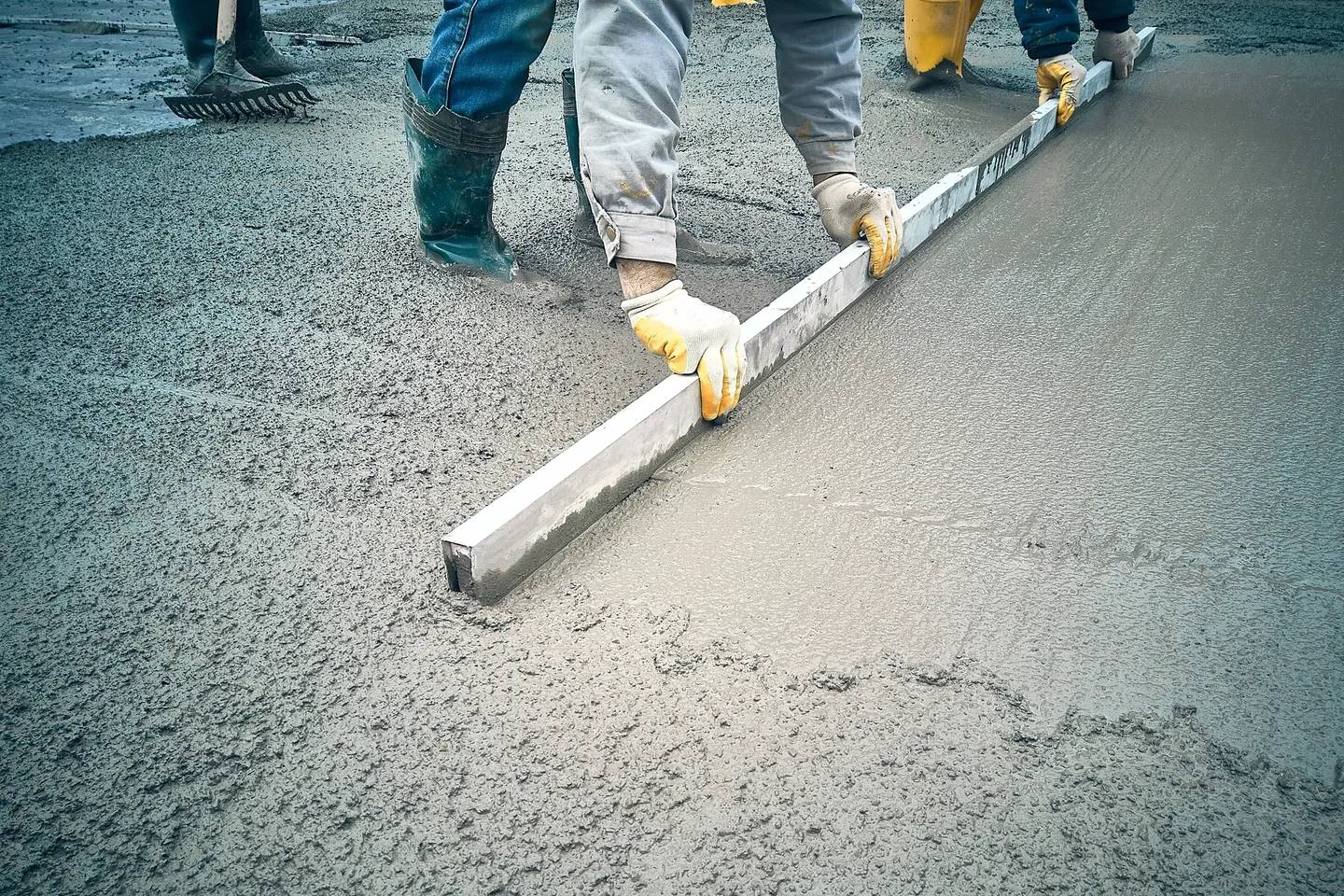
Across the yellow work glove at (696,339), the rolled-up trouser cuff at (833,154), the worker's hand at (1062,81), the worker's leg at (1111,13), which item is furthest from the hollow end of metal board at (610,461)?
the worker's leg at (1111,13)

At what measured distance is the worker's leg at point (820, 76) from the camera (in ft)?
6.62

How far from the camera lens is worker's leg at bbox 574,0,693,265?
155 cm

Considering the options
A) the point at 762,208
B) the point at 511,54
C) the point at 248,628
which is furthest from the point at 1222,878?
the point at 762,208

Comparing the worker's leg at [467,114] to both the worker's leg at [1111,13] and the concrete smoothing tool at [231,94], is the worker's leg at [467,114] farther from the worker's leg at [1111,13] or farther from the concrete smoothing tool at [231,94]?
the worker's leg at [1111,13]

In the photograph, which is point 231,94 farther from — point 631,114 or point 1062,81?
point 1062,81

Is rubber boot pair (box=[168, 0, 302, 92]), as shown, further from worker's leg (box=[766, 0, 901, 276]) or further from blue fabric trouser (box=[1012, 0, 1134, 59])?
blue fabric trouser (box=[1012, 0, 1134, 59])

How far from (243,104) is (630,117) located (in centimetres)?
253

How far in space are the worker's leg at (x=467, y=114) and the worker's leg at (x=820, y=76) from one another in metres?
0.53

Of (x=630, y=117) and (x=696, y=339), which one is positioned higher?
(x=630, y=117)

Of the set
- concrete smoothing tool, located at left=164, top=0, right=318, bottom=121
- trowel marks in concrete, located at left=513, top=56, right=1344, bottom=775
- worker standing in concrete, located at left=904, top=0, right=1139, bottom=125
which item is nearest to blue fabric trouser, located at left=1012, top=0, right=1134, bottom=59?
worker standing in concrete, located at left=904, top=0, right=1139, bottom=125

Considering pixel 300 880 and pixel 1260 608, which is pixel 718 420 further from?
pixel 300 880

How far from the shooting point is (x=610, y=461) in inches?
55.8

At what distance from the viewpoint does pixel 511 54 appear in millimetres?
2008

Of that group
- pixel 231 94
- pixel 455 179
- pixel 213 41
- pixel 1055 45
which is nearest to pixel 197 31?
pixel 213 41
